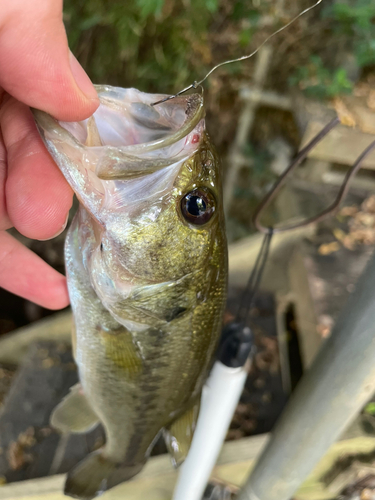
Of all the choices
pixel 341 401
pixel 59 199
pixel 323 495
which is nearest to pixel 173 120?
pixel 59 199

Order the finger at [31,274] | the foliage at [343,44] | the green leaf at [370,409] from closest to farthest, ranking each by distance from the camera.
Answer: the finger at [31,274] → the green leaf at [370,409] → the foliage at [343,44]

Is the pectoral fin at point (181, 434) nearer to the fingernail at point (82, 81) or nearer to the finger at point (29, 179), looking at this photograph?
the finger at point (29, 179)

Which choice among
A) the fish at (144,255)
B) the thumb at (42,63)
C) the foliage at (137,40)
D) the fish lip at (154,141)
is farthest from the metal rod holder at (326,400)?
the foliage at (137,40)

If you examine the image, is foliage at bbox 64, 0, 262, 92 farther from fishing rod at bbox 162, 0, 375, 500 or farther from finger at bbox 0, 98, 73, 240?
fishing rod at bbox 162, 0, 375, 500

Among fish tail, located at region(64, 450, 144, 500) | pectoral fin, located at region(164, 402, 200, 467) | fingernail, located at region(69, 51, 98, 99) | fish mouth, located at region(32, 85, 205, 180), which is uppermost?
fingernail, located at region(69, 51, 98, 99)

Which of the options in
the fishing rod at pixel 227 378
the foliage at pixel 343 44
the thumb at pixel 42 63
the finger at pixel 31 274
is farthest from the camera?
the foliage at pixel 343 44

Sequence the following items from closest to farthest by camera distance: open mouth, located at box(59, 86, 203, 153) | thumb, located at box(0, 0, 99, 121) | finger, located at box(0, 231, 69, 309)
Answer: thumb, located at box(0, 0, 99, 121) → open mouth, located at box(59, 86, 203, 153) → finger, located at box(0, 231, 69, 309)

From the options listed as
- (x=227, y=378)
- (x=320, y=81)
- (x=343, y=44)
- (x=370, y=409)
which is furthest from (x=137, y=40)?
(x=370, y=409)

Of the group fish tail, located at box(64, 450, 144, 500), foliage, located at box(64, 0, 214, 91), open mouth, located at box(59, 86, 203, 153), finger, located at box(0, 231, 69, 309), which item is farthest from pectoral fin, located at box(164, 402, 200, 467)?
foliage, located at box(64, 0, 214, 91)
